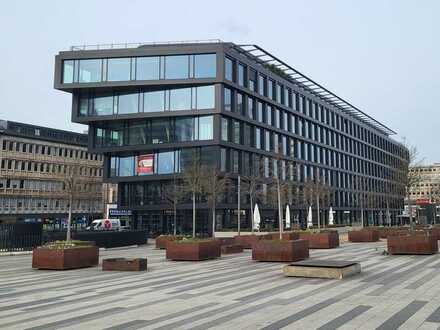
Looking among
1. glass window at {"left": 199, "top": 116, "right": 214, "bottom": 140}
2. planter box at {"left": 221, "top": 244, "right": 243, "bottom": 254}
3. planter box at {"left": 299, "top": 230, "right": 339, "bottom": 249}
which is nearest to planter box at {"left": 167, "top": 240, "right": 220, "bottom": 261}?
planter box at {"left": 221, "top": 244, "right": 243, "bottom": 254}

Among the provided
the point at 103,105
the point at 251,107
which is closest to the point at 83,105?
the point at 103,105

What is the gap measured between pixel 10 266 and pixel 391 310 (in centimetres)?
1650

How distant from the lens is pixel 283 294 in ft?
39.3

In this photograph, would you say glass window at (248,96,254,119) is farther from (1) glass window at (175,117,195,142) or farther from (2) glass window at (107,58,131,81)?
(2) glass window at (107,58,131,81)

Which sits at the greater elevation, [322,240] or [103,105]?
[103,105]

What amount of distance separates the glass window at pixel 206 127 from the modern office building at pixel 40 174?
29.5 metres

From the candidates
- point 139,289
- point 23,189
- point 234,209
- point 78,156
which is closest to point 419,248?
point 139,289

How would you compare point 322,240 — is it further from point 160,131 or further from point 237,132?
point 160,131

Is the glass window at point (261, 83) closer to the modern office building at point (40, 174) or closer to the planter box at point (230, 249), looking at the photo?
the modern office building at point (40, 174)

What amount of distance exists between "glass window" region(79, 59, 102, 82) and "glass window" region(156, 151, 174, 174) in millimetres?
11243

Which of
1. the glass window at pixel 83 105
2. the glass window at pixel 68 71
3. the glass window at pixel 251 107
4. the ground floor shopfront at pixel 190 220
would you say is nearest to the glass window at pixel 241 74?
the glass window at pixel 251 107

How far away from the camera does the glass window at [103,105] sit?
5742cm

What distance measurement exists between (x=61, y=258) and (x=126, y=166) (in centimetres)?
4137

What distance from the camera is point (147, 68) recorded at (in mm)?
55250
